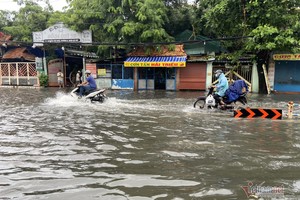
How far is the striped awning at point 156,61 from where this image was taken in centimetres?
2147

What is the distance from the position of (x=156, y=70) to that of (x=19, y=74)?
1333 centimetres

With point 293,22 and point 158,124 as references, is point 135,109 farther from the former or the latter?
point 293,22

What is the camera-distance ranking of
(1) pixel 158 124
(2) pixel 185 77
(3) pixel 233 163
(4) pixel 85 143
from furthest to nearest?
(2) pixel 185 77 < (1) pixel 158 124 < (4) pixel 85 143 < (3) pixel 233 163

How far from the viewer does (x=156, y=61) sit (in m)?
21.9

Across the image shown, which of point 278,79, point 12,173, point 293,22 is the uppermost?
point 293,22

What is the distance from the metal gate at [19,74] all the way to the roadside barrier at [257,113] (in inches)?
845

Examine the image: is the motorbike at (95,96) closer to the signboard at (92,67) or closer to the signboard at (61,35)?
the signboard at (92,67)

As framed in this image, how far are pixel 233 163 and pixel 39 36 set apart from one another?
941 inches

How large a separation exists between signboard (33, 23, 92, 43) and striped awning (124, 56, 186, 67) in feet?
14.2

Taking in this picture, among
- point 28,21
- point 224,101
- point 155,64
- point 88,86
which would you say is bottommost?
point 224,101

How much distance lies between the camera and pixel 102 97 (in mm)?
13797

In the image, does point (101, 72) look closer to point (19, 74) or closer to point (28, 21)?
point (19, 74)

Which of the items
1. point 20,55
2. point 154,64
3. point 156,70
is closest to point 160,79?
point 156,70

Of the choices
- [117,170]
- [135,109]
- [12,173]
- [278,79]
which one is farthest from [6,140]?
[278,79]
